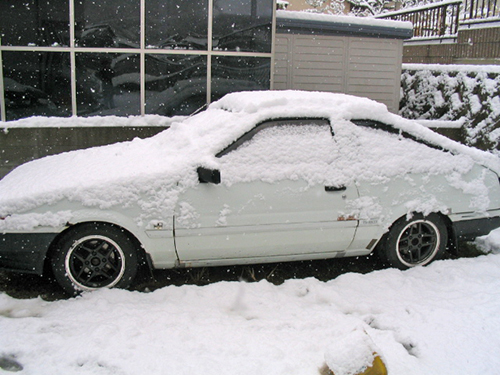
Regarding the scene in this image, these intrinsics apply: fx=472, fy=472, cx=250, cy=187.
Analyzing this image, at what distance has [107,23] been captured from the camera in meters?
7.66

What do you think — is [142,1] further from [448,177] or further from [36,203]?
[448,177]

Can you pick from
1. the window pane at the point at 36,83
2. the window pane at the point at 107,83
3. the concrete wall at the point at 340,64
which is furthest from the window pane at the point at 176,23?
the concrete wall at the point at 340,64

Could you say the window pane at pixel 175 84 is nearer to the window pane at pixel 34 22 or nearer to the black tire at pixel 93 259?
the window pane at pixel 34 22

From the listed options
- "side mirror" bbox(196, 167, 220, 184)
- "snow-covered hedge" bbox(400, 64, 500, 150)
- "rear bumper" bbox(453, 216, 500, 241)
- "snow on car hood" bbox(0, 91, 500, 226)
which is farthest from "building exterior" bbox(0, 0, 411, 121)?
"rear bumper" bbox(453, 216, 500, 241)

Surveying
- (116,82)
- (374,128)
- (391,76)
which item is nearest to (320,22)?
(391,76)

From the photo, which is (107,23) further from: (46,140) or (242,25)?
(242,25)

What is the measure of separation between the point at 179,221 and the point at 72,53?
16.5ft

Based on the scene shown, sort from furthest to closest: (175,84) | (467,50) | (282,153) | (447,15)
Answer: (447,15) → (467,50) → (175,84) → (282,153)

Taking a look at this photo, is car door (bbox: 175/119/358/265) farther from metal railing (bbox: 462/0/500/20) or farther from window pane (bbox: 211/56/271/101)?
metal railing (bbox: 462/0/500/20)

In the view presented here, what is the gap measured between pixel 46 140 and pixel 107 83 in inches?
54.1

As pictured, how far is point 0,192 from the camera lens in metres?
3.99

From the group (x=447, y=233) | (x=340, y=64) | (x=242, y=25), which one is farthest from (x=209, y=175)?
(x=340, y=64)

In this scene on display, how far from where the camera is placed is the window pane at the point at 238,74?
8266 mm

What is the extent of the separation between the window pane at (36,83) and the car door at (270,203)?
4866 millimetres
